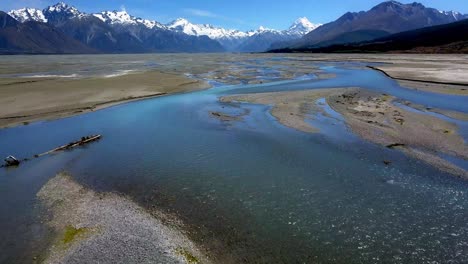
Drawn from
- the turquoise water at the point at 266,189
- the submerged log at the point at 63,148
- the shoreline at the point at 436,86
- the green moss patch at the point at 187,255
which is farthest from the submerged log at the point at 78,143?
the shoreline at the point at 436,86

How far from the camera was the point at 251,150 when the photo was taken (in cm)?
1981

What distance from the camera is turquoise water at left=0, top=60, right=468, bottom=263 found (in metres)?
10.7

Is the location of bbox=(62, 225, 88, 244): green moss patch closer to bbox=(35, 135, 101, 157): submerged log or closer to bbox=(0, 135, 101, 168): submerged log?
bbox=(0, 135, 101, 168): submerged log

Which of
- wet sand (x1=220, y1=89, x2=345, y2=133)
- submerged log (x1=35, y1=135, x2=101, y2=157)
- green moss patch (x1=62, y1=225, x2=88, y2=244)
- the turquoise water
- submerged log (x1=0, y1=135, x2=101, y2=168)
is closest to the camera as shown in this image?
the turquoise water

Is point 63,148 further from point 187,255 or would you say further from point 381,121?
point 381,121

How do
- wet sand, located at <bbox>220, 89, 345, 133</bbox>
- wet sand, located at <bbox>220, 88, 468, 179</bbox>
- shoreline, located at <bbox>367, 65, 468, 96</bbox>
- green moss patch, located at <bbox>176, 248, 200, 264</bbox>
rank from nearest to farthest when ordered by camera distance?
green moss patch, located at <bbox>176, 248, 200, 264</bbox> → wet sand, located at <bbox>220, 88, 468, 179</bbox> → wet sand, located at <bbox>220, 89, 345, 133</bbox> → shoreline, located at <bbox>367, 65, 468, 96</bbox>

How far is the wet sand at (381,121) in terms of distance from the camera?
18766 mm

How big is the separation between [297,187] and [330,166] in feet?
10.3

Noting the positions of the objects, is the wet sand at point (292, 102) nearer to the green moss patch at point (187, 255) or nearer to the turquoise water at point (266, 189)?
the turquoise water at point (266, 189)

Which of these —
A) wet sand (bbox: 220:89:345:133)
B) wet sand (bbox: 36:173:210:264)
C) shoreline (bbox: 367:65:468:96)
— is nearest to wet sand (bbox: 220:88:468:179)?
wet sand (bbox: 220:89:345:133)

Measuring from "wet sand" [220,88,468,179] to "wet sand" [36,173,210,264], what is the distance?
1276 centimetres

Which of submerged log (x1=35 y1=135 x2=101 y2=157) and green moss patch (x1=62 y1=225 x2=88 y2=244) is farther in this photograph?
submerged log (x1=35 y1=135 x2=101 y2=157)

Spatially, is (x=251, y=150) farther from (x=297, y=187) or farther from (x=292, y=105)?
(x=292, y=105)

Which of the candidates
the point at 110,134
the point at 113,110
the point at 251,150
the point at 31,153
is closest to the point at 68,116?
the point at 113,110
